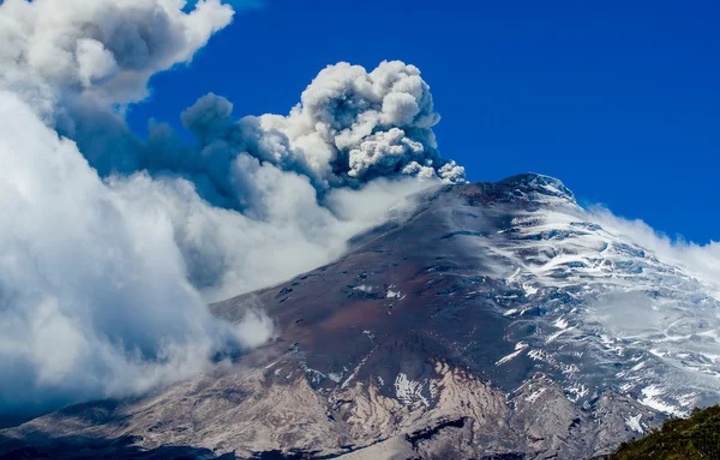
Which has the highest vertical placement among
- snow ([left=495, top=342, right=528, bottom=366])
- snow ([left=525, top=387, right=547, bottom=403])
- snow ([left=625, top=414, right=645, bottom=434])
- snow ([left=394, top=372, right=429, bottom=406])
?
snow ([left=495, top=342, right=528, bottom=366])

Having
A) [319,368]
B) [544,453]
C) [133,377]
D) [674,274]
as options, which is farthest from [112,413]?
[674,274]

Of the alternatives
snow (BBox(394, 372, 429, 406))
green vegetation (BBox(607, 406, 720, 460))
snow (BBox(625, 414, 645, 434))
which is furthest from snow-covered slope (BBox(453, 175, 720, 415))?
green vegetation (BBox(607, 406, 720, 460))

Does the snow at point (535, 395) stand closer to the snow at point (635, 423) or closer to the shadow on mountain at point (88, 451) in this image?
the snow at point (635, 423)

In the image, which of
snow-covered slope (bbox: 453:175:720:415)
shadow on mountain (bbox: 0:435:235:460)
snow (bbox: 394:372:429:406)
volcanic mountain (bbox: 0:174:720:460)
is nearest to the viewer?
shadow on mountain (bbox: 0:435:235:460)

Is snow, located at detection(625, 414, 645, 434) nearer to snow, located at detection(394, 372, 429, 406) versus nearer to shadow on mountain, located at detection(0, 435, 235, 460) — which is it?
snow, located at detection(394, 372, 429, 406)

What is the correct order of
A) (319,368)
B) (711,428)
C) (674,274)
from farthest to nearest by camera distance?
(674,274), (319,368), (711,428)

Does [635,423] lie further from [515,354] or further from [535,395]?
[515,354]

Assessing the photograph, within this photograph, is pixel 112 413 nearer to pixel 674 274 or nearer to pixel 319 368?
pixel 319 368
